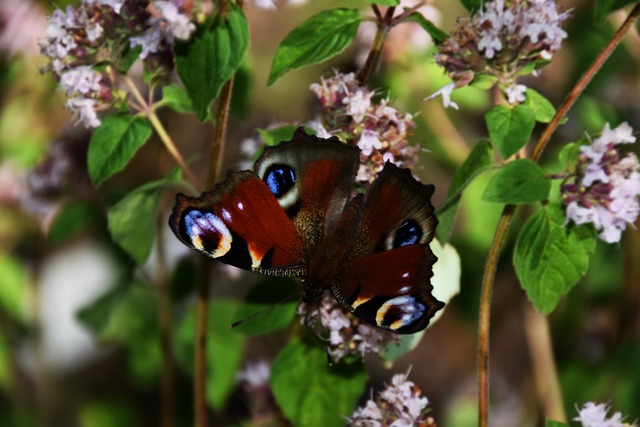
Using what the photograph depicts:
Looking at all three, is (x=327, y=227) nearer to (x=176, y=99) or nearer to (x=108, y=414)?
(x=176, y=99)

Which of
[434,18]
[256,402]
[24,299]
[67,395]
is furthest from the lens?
[67,395]

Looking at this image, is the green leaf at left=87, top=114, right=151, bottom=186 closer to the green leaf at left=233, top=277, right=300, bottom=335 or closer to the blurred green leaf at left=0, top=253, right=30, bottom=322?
the green leaf at left=233, top=277, right=300, bottom=335

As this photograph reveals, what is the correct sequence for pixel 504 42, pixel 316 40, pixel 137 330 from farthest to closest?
1. pixel 137 330
2. pixel 316 40
3. pixel 504 42

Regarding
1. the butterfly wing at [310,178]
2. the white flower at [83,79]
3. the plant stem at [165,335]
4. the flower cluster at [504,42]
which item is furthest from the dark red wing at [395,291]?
the plant stem at [165,335]

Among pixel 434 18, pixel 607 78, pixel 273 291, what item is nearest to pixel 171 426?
pixel 273 291

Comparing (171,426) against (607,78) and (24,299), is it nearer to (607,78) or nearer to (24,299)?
(24,299)

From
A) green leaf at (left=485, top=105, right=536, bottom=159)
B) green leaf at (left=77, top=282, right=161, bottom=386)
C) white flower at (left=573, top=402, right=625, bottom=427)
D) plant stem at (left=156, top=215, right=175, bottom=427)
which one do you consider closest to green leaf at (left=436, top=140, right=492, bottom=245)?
green leaf at (left=485, top=105, right=536, bottom=159)

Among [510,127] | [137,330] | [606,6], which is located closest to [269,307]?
[510,127]
